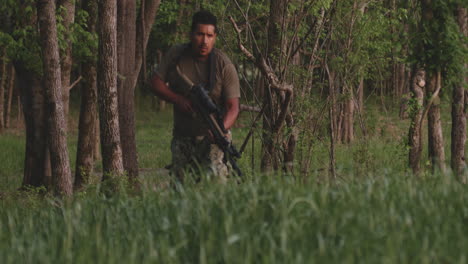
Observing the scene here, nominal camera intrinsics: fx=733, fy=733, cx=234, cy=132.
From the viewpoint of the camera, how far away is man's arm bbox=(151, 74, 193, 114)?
613 cm

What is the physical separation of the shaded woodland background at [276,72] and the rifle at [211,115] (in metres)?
0.39

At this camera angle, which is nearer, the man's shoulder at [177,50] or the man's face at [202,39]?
the man's face at [202,39]

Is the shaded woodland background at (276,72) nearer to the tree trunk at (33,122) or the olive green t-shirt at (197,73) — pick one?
the tree trunk at (33,122)

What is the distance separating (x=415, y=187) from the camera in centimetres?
489

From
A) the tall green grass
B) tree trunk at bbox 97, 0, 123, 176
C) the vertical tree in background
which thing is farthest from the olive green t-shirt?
the vertical tree in background

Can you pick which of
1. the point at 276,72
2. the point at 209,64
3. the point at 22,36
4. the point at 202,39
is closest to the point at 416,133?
the point at 276,72

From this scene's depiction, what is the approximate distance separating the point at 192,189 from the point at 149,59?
42.0 metres

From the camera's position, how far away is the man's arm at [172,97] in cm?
613

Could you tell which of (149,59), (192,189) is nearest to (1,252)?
(192,189)

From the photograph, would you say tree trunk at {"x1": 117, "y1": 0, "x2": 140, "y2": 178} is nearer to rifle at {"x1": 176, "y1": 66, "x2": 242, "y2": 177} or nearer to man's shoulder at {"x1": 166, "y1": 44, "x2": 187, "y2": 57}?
man's shoulder at {"x1": 166, "y1": 44, "x2": 187, "y2": 57}

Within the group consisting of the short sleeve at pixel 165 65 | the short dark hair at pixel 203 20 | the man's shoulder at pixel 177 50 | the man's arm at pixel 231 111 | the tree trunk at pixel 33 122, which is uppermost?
the short dark hair at pixel 203 20

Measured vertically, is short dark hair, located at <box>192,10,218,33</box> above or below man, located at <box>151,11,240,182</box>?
above

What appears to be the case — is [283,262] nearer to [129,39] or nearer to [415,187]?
[415,187]

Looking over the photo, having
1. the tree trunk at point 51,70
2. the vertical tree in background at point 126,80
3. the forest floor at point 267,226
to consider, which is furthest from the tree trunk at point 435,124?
the vertical tree in background at point 126,80
